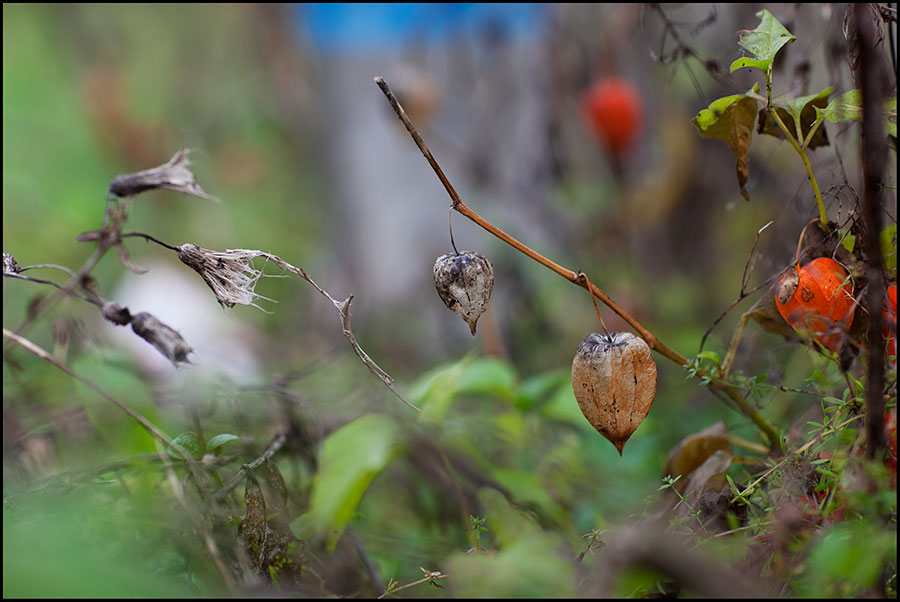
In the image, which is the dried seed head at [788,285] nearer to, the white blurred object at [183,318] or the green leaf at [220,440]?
the green leaf at [220,440]

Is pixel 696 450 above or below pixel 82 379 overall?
below

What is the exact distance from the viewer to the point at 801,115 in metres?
0.47

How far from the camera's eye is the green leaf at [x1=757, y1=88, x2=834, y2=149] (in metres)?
0.44

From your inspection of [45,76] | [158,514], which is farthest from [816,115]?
[45,76]

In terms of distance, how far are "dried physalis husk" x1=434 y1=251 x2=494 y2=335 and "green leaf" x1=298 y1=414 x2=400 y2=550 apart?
0.22m

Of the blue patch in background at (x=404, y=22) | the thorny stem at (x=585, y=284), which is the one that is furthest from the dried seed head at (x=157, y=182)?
the blue patch in background at (x=404, y=22)

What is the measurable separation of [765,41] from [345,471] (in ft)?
1.48

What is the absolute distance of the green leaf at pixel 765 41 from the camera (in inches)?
17.1

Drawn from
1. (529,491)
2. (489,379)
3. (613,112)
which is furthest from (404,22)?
(529,491)

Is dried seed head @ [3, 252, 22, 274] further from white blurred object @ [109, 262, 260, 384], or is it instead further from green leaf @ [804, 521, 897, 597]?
→ white blurred object @ [109, 262, 260, 384]

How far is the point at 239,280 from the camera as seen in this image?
1.43ft

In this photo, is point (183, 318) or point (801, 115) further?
point (183, 318)

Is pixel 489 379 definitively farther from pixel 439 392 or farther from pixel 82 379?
pixel 82 379

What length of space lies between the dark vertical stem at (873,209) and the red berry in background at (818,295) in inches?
3.6
